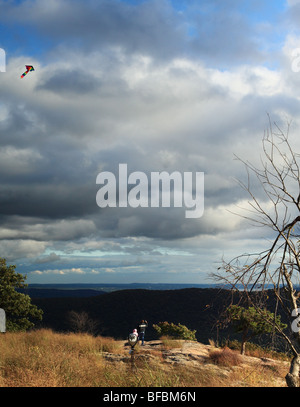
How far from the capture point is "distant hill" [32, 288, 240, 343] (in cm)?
7300

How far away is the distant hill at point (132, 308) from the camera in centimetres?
7300

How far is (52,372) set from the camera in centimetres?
1054

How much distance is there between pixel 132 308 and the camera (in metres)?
84.8
